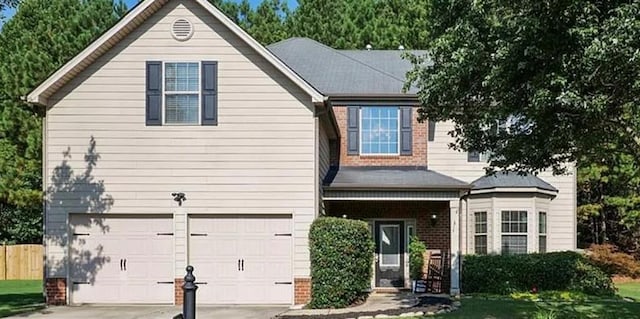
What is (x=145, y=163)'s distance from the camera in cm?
1647

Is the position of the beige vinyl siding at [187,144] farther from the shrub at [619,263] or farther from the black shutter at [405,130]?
the shrub at [619,263]

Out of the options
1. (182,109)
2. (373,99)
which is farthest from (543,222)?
(182,109)

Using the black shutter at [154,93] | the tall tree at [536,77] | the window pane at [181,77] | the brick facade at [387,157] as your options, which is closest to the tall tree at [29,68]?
the black shutter at [154,93]

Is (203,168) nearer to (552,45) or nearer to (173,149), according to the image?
(173,149)

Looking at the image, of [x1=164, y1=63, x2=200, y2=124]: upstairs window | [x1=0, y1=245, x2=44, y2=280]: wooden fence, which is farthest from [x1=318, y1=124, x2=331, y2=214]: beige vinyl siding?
[x1=0, y1=245, x2=44, y2=280]: wooden fence

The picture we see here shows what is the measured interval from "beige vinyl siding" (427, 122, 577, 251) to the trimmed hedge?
1.74 meters

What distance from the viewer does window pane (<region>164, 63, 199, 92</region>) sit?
16656mm

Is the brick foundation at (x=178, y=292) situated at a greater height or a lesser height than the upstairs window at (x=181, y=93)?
lesser

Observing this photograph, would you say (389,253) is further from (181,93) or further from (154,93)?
(154,93)

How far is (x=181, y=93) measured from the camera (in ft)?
54.5

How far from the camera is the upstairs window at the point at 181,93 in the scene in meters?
16.6

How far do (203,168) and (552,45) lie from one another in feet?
30.3

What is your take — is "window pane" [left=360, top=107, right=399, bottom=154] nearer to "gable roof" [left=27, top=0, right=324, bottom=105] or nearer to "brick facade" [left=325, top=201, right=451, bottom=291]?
"brick facade" [left=325, top=201, right=451, bottom=291]

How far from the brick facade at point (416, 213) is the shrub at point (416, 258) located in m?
0.55
